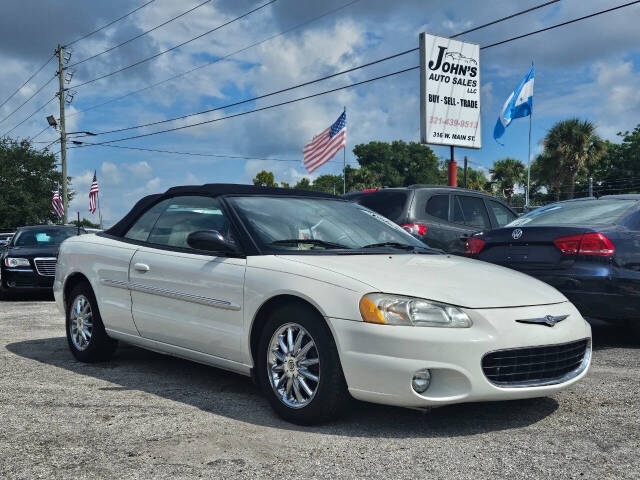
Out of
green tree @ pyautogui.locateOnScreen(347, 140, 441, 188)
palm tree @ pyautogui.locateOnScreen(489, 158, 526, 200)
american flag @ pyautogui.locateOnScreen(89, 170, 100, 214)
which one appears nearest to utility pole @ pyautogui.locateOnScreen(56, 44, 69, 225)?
american flag @ pyautogui.locateOnScreen(89, 170, 100, 214)

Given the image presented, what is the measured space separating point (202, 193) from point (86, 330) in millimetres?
1690

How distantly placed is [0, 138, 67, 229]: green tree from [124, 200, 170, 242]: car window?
5061 cm

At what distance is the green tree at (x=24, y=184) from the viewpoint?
52.4m

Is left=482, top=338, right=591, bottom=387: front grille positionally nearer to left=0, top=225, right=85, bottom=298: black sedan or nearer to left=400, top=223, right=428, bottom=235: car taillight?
left=400, top=223, right=428, bottom=235: car taillight

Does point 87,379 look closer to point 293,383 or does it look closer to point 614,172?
point 293,383

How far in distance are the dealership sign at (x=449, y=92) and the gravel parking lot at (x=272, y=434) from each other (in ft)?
54.8

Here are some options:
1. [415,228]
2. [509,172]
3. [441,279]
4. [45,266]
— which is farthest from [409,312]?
[509,172]

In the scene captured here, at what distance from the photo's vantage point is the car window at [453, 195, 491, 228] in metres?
9.83

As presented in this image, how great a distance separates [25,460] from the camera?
→ 3.52m

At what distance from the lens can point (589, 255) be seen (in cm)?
615

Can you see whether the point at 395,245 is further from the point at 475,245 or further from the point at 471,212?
the point at 471,212

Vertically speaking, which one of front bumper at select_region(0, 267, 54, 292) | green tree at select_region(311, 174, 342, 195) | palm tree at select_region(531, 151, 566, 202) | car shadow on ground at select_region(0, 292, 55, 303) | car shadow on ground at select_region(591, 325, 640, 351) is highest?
green tree at select_region(311, 174, 342, 195)

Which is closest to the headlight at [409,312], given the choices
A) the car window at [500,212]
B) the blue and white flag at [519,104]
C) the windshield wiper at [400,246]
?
the windshield wiper at [400,246]

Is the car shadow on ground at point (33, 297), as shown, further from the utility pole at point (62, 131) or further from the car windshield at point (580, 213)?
the utility pole at point (62, 131)
